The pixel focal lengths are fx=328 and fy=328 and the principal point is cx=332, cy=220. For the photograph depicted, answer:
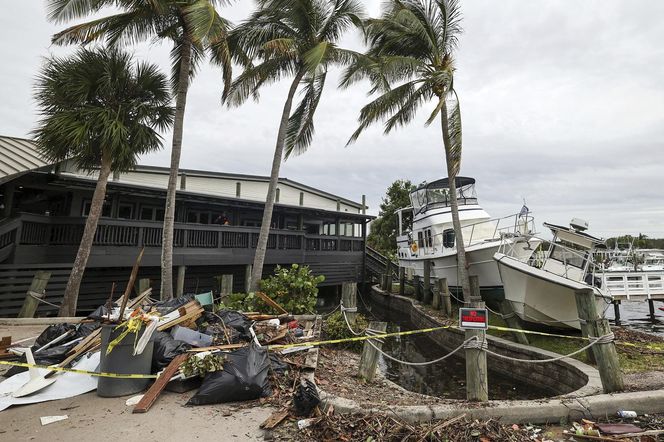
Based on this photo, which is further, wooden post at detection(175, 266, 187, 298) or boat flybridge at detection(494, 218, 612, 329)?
wooden post at detection(175, 266, 187, 298)

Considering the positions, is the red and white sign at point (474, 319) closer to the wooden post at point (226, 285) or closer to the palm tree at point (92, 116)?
the wooden post at point (226, 285)

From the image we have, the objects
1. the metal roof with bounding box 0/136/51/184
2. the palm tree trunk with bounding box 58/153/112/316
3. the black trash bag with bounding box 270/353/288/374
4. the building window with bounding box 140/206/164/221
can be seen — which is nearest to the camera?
the black trash bag with bounding box 270/353/288/374

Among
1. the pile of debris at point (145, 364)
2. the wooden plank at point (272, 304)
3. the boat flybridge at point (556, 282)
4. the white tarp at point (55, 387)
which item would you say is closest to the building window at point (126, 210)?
the wooden plank at point (272, 304)

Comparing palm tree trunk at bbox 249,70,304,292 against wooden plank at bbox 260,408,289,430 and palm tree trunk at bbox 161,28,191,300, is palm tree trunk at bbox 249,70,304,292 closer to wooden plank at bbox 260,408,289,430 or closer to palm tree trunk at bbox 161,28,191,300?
palm tree trunk at bbox 161,28,191,300

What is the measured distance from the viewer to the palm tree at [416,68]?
36.3 feet

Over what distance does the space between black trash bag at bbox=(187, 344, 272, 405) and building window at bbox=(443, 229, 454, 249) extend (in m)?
11.2

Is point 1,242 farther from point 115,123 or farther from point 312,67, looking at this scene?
point 312,67

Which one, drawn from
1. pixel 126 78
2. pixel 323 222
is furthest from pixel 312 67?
pixel 323 222

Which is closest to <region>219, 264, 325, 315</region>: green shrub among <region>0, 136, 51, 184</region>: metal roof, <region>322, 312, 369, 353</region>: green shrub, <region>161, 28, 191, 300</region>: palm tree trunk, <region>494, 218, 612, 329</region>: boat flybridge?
<region>322, 312, 369, 353</region>: green shrub

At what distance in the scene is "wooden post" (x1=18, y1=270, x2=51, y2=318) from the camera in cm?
833

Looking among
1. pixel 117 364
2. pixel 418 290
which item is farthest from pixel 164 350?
pixel 418 290

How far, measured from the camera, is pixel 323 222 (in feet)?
74.5

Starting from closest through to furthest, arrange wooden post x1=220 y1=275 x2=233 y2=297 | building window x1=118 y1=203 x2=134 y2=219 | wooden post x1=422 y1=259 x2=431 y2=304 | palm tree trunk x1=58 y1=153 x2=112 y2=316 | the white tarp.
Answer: the white tarp, palm tree trunk x1=58 y1=153 x2=112 y2=316, wooden post x1=220 y1=275 x2=233 y2=297, building window x1=118 y1=203 x2=134 y2=219, wooden post x1=422 y1=259 x2=431 y2=304

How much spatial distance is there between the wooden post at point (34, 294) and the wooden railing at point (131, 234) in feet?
4.27
